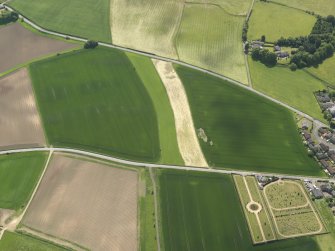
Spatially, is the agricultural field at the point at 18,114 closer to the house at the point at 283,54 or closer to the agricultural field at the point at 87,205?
the agricultural field at the point at 87,205

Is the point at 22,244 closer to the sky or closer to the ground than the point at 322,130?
closer to the ground

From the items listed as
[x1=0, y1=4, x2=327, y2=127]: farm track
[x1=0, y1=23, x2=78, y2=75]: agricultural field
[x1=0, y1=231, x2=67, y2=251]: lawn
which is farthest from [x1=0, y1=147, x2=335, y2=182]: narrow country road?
[x1=0, y1=23, x2=78, y2=75]: agricultural field

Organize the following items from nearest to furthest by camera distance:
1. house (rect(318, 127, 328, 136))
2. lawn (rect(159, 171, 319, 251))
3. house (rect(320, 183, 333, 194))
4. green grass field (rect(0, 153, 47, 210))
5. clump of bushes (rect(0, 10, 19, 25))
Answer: lawn (rect(159, 171, 319, 251)), green grass field (rect(0, 153, 47, 210)), house (rect(320, 183, 333, 194)), house (rect(318, 127, 328, 136)), clump of bushes (rect(0, 10, 19, 25))

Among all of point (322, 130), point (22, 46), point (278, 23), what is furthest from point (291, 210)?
point (22, 46)

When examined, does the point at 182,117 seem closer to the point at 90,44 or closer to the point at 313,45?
the point at 90,44

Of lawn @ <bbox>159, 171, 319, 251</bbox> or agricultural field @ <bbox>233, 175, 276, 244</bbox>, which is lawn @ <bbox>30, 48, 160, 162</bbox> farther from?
agricultural field @ <bbox>233, 175, 276, 244</bbox>

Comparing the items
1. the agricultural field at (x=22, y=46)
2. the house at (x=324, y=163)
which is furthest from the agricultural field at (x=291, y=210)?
the agricultural field at (x=22, y=46)
